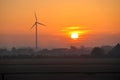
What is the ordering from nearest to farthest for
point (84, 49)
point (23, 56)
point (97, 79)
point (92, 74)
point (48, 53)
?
point (97, 79) < point (92, 74) < point (23, 56) < point (48, 53) < point (84, 49)

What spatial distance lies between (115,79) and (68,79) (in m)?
3.69

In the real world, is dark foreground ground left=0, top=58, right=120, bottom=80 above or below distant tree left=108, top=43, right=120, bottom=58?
below

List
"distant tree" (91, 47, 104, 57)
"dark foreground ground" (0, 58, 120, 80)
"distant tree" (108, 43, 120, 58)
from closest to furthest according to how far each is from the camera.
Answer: "dark foreground ground" (0, 58, 120, 80), "distant tree" (108, 43, 120, 58), "distant tree" (91, 47, 104, 57)

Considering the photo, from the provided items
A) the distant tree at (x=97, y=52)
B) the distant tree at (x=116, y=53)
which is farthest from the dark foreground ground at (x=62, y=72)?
the distant tree at (x=97, y=52)

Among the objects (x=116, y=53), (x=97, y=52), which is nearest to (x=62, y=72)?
(x=116, y=53)

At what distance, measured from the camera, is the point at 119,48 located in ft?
405

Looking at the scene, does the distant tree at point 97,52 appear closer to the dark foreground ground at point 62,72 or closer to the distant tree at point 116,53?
the distant tree at point 116,53

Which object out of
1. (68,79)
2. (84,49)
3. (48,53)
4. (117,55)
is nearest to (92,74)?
(68,79)

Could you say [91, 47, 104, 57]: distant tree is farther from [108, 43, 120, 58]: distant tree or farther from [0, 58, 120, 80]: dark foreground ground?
[0, 58, 120, 80]: dark foreground ground

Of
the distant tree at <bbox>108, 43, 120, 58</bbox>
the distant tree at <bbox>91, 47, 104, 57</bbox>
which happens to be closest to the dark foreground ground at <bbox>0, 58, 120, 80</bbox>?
the distant tree at <bbox>108, 43, 120, 58</bbox>

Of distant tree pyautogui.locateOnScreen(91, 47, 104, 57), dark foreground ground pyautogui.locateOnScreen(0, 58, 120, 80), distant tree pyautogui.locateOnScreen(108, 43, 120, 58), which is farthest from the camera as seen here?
distant tree pyautogui.locateOnScreen(91, 47, 104, 57)

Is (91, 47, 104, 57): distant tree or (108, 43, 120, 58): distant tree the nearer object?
(108, 43, 120, 58): distant tree

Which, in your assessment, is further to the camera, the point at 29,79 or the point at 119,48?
the point at 119,48

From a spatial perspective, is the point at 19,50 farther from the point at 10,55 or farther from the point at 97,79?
the point at 97,79
